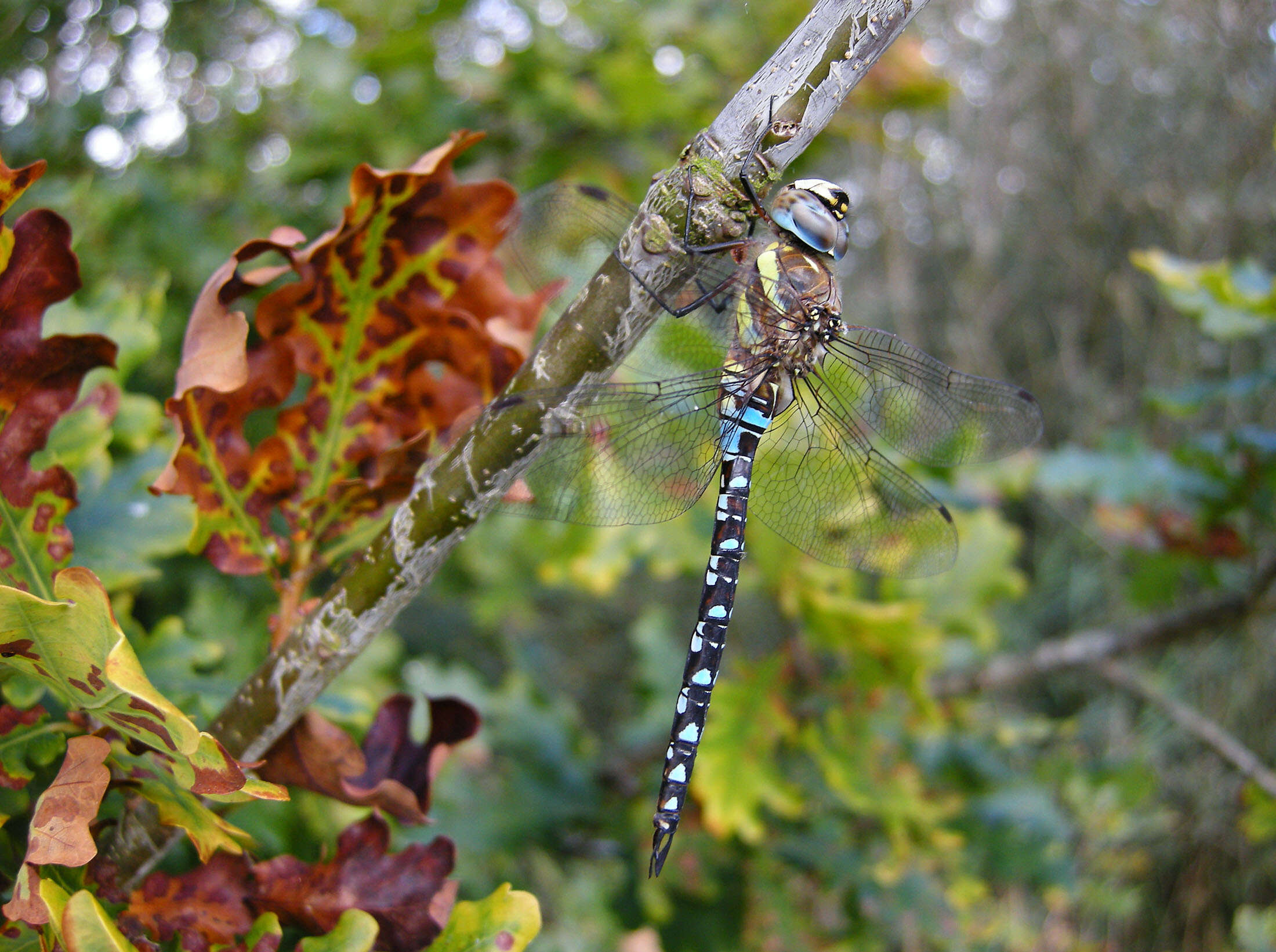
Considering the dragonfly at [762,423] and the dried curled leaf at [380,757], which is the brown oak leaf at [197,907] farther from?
the dragonfly at [762,423]

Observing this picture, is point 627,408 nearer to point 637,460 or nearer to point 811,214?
point 637,460

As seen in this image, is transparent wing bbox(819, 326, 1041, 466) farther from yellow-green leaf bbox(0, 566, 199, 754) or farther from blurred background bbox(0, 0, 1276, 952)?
yellow-green leaf bbox(0, 566, 199, 754)

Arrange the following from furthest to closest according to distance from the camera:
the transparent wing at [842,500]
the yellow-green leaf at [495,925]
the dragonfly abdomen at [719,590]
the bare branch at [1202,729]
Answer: the bare branch at [1202,729], the transparent wing at [842,500], the dragonfly abdomen at [719,590], the yellow-green leaf at [495,925]

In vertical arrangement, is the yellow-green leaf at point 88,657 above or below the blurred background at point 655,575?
above

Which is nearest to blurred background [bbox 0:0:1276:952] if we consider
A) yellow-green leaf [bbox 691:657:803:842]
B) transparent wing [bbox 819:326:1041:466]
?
yellow-green leaf [bbox 691:657:803:842]

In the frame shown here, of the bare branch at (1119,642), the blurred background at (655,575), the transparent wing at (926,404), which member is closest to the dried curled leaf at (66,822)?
the blurred background at (655,575)

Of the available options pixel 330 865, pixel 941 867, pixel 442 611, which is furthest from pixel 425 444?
pixel 442 611

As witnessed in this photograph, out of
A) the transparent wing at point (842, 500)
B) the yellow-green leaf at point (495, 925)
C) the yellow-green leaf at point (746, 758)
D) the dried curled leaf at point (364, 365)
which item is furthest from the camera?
the yellow-green leaf at point (746, 758)
